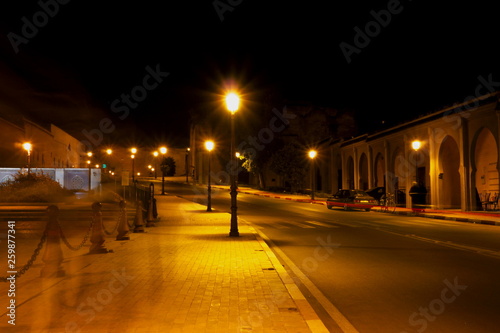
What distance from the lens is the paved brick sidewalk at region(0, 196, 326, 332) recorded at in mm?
5672

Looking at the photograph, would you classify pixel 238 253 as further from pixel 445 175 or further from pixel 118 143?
pixel 118 143

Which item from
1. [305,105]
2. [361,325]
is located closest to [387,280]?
[361,325]

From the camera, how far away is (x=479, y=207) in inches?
1134

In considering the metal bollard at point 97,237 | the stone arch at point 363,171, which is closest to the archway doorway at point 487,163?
the stone arch at point 363,171

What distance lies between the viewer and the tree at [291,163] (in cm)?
5681

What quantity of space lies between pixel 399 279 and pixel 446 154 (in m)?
26.2

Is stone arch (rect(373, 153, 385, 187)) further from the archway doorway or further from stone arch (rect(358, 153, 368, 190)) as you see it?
the archway doorway

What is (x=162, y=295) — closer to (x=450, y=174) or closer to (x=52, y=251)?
(x=52, y=251)

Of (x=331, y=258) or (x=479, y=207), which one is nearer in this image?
(x=331, y=258)

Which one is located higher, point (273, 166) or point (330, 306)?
point (273, 166)

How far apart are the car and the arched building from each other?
4640 millimetres

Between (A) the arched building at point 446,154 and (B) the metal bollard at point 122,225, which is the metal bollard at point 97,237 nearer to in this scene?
(B) the metal bollard at point 122,225

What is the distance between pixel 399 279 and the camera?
880 cm

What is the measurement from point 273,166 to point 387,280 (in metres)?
50.2
